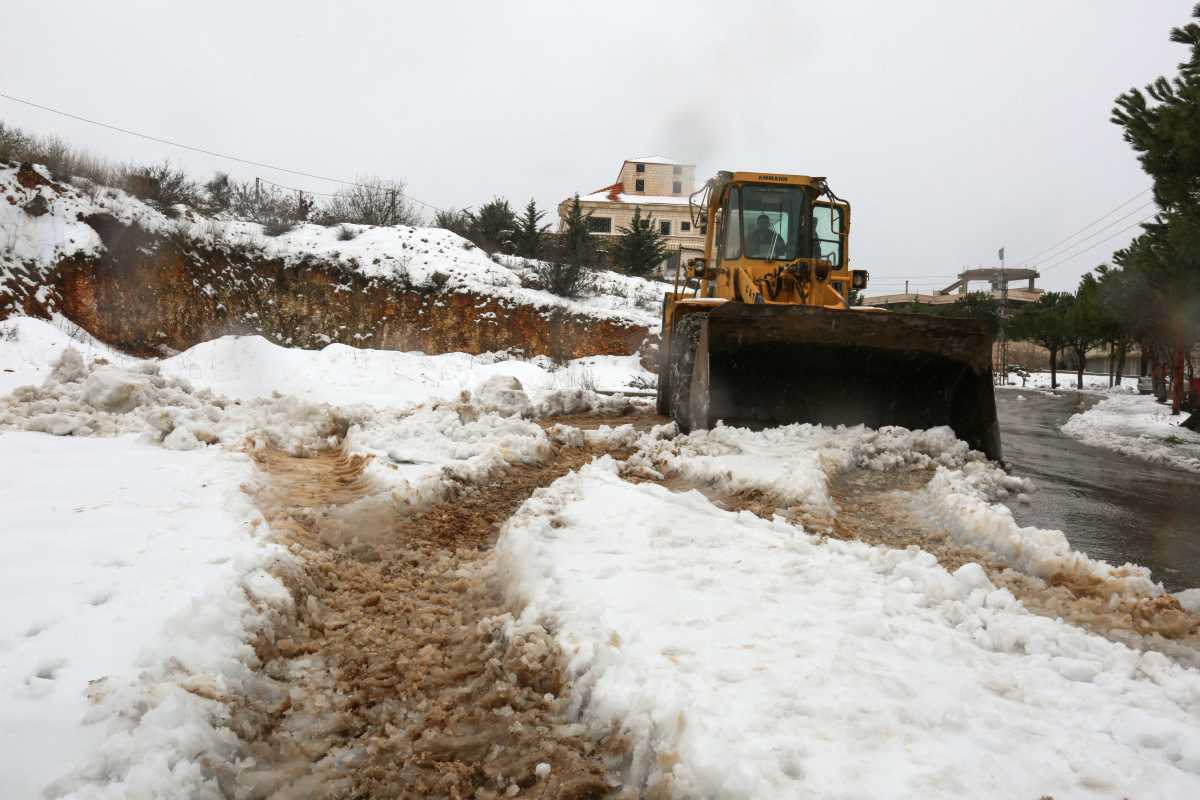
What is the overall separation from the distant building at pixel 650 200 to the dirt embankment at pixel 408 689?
137ft

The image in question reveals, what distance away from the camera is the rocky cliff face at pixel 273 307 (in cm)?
1672

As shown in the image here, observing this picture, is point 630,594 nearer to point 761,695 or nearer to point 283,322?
point 761,695

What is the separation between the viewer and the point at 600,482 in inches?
204

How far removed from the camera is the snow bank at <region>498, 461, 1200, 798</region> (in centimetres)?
189

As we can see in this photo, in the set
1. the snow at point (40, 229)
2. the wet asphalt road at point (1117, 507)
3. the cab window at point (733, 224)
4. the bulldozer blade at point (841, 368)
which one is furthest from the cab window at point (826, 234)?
the snow at point (40, 229)

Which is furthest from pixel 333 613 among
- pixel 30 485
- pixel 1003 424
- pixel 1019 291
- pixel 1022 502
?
pixel 1019 291

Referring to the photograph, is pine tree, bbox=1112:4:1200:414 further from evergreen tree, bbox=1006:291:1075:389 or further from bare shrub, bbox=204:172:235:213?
evergreen tree, bbox=1006:291:1075:389

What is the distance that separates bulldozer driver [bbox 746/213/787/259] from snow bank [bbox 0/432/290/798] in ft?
22.1

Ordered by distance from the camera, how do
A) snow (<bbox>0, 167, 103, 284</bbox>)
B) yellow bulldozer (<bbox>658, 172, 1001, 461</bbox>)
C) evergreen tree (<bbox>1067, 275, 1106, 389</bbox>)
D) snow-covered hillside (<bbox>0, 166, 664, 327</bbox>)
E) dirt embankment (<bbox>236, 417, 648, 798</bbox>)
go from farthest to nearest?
evergreen tree (<bbox>1067, 275, 1106, 389</bbox>)
snow-covered hillside (<bbox>0, 166, 664, 327</bbox>)
snow (<bbox>0, 167, 103, 284</bbox>)
yellow bulldozer (<bbox>658, 172, 1001, 461</bbox>)
dirt embankment (<bbox>236, 417, 648, 798</bbox>)

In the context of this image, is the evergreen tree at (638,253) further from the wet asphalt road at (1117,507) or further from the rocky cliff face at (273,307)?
the wet asphalt road at (1117,507)

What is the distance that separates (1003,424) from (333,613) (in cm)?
1395

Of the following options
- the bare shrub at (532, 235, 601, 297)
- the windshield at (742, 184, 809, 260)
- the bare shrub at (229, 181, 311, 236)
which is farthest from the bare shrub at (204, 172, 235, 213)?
the windshield at (742, 184, 809, 260)

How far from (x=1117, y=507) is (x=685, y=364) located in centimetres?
422

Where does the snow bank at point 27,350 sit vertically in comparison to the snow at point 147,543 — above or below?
above
